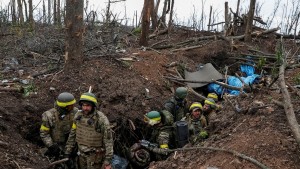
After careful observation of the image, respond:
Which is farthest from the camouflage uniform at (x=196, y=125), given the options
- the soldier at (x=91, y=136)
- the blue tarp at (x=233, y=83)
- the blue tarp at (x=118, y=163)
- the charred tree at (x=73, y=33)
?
the charred tree at (x=73, y=33)

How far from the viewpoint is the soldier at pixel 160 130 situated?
21.4ft

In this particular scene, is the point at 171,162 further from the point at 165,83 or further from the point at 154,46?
the point at 154,46

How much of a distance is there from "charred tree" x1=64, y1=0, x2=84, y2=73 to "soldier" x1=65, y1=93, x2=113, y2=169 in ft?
7.81

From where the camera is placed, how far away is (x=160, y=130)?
6801mm

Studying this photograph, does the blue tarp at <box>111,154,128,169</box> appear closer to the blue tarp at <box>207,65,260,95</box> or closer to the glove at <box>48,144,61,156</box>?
the glove at <box>48,144,61,156</box>

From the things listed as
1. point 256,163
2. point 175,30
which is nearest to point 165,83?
point 256,163

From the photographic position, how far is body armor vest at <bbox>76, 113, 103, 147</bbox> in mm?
5875

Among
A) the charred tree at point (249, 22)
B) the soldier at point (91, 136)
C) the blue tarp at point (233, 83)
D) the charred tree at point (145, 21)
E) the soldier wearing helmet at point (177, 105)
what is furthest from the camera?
the charred tree at point (249, 22)

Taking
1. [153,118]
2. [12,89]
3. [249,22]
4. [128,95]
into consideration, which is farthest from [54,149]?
[249,22]

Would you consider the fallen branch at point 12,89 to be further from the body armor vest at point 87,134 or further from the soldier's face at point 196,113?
the soldier's face at point 196,113

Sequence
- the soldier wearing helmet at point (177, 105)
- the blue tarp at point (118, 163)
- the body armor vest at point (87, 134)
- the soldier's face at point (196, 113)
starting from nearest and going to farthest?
the body armor vest at point (87, 134) < the blue tarp at point (118, 163) < the soldier's face at point (196, 113) < the soldier wearing helmet at point (177, 105)

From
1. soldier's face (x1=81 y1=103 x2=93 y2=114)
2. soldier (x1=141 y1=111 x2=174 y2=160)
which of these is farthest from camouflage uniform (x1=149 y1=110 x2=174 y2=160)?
soldier's face (x1=81 y1=103 x2=93 y2=114)

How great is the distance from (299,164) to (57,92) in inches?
208

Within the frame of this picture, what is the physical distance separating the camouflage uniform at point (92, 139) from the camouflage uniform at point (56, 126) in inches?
11.1
